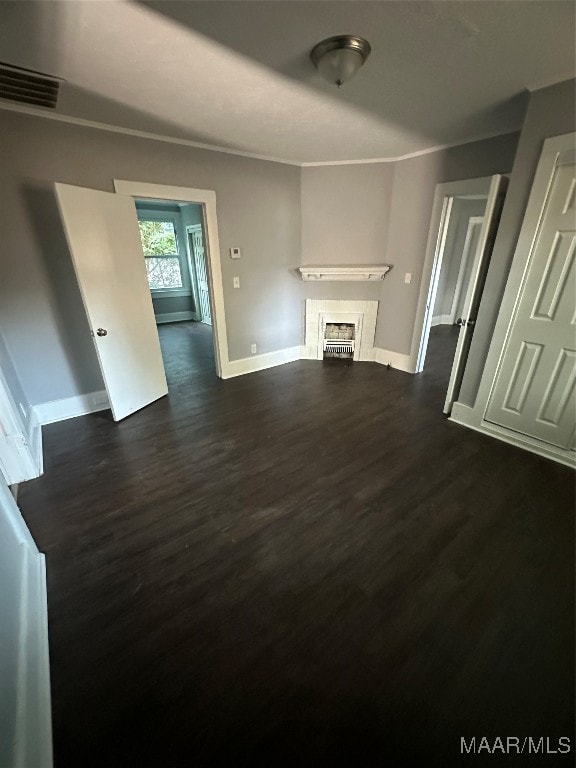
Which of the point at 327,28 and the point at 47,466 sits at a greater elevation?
the point at 327,28

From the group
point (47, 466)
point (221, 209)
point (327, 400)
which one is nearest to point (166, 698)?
point (47, 466)

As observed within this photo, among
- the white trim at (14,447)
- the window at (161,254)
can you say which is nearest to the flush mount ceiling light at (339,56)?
the white trim at (14,447)

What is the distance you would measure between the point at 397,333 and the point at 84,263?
3429 millimetres

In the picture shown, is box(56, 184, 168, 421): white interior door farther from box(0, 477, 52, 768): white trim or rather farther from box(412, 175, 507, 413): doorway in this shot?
box(412, 175, 507, 413): doorway

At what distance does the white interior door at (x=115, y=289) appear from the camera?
2428 millimetres

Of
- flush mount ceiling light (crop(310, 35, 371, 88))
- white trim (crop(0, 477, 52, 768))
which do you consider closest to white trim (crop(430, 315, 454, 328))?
flush mount ceiling light (crop(310, 35, 371, 88))

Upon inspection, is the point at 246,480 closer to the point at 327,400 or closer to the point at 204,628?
the point at 204,628

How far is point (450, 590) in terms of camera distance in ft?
4.79

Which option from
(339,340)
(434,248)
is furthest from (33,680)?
(434,248)

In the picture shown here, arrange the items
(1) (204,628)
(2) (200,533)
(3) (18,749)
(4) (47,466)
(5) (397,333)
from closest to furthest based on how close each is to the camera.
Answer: (3) (18,749)
(1) (204,628)
(2) (200,533)
(4) (47,466)
(5) (397,333)

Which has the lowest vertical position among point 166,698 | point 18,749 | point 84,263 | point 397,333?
point 166,698

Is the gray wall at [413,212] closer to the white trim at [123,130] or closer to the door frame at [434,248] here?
the door frame at [434,248]

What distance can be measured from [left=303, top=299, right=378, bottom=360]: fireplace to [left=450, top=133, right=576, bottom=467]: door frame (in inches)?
69.3

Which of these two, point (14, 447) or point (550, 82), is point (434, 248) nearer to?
point (550, 82)
